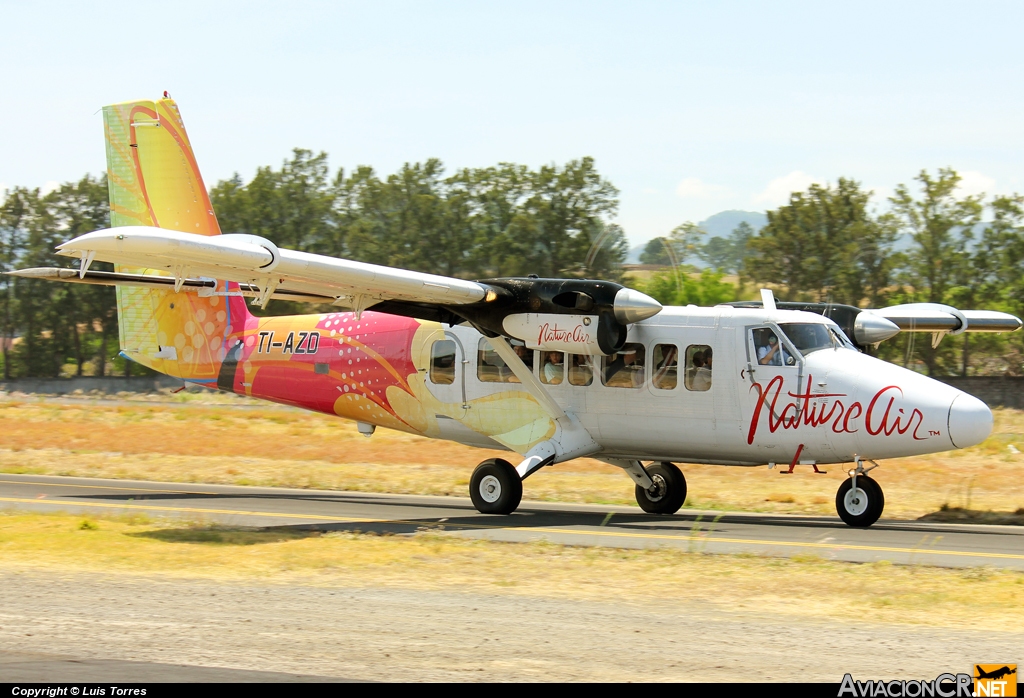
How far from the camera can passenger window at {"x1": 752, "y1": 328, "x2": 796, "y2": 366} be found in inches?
596

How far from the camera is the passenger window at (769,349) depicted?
15141 mm

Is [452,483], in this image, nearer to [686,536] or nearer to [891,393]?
[686,536]

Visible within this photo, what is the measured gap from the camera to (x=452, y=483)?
21.4 m

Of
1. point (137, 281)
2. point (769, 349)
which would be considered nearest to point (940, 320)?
point (769, 349)

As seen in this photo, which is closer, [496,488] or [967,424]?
[967,424]

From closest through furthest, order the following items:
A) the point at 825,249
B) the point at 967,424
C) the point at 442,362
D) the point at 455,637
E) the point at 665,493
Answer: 1. the point at 455,637
2. the point at 967,424
3. the point at 665,493
4. the point at 442,362
5. the point at 825,249

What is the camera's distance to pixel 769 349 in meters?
15.2

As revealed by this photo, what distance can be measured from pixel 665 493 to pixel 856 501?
3.24 metres

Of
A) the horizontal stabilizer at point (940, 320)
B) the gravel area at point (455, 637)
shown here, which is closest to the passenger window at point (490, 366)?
the horizontal stabilizer at point (940, 320)

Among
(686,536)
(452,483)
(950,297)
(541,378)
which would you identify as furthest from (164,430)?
(950,297)

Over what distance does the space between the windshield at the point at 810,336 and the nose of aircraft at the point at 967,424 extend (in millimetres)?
1852

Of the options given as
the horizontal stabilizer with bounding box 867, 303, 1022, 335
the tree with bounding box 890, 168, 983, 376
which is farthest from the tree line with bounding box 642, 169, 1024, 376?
the horizontal stabilizer with bounding box 867, 303, 1022, 335

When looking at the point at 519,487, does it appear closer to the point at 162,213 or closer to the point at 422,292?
the point at 422,292

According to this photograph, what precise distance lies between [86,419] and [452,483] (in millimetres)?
17636
